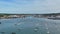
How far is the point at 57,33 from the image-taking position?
10336 millimetres

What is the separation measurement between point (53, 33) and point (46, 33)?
0.52 metres

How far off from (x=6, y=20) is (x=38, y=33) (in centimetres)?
1479

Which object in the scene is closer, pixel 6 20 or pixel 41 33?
pixel 41 33

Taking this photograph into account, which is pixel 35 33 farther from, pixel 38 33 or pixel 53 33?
pixel 53 33

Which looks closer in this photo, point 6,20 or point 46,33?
point 46,33

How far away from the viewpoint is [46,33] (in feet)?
33.7

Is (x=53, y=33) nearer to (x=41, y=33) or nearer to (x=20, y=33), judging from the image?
(x=41, y=33)

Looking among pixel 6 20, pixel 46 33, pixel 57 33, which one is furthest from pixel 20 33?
pixel 6 20

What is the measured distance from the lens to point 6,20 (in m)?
24.4

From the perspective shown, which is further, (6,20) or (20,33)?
(6,20)

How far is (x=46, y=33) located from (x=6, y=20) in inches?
595

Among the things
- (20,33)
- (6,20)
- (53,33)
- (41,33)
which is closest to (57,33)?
(53,33)

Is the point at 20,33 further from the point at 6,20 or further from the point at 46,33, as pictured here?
the point at 6,20

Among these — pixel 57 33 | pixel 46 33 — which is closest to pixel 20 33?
pixel 46 33
